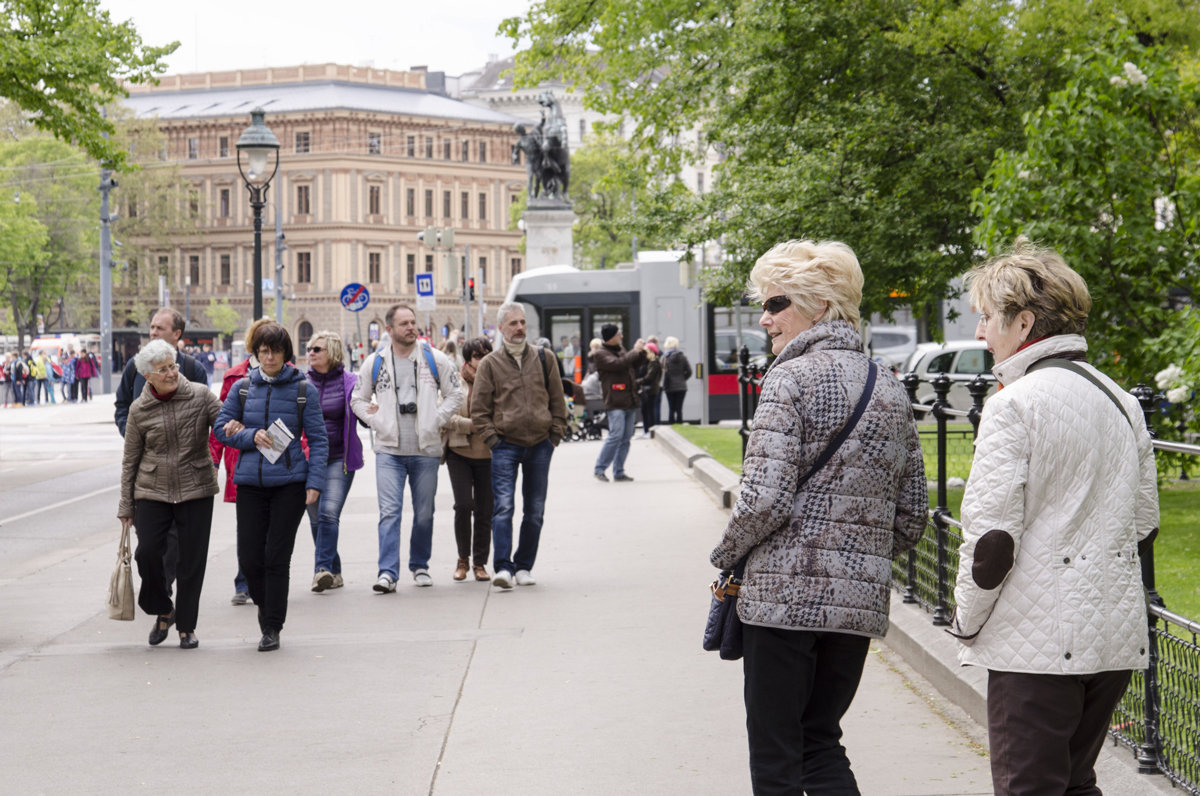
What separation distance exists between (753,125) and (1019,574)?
1220cm

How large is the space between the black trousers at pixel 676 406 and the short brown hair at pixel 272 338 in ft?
65.8

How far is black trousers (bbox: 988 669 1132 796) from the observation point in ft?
11.0

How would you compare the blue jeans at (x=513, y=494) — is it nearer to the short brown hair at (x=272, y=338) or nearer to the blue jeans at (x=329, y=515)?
the blue jeans at (x=329, y=515)

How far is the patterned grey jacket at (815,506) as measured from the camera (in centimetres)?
365

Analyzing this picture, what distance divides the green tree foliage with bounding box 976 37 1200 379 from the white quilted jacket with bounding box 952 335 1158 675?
26.4 feet

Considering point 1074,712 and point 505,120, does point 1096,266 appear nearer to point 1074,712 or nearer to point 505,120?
point 1074,712

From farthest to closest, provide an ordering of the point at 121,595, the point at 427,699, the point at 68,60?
the point at 68,60 → the point at 121,595 → the point at 427,699

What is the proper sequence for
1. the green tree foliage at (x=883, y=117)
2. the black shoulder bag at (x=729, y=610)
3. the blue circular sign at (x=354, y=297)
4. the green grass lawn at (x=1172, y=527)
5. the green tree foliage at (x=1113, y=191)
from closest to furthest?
the black shoulder bag at (x=729, y=610) < the green grass lawn at (x=1172, y=527) < the green tree foliage at (x=1113, y=191) < the green tree foliage at (x=883, y=117) < the blue circular sign at (x=354, y=297)

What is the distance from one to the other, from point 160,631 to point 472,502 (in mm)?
2729

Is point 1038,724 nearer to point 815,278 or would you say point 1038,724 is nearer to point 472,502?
point 815,278

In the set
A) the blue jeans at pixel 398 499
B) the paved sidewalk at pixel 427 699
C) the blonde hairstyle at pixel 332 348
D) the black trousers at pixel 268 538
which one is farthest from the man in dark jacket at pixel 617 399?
the black trousers at pixel 268 538

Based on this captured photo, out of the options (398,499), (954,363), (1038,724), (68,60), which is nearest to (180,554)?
(398,499)

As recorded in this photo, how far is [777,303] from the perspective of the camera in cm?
387

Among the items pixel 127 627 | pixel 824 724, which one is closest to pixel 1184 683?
pixel 824 724
